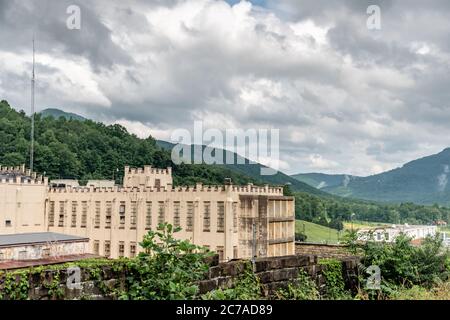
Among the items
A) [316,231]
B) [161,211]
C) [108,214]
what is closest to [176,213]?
[161,211]

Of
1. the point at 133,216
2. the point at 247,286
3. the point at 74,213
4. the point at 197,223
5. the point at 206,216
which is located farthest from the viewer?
the point at 74,213

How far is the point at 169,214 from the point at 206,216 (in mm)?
4498

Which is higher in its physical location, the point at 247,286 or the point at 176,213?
the point at 176,213

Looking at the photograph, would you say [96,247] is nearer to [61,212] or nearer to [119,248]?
[119,248]

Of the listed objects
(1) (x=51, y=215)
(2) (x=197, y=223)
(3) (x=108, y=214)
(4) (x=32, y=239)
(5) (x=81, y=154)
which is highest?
(5) (x=81, y=154)

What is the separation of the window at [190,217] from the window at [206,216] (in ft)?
4.48

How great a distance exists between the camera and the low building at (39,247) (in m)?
38.2

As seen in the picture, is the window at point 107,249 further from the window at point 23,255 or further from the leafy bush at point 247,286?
the leafy bush at point 247,286

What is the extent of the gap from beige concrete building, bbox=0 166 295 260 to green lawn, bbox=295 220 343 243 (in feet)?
255

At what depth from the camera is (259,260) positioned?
1189 centimetres

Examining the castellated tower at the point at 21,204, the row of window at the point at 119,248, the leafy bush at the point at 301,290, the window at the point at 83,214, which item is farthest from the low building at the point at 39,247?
the leafy bush at the point at 301,290

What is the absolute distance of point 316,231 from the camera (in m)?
142

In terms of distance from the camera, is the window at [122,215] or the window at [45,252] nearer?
the window at [45,252]

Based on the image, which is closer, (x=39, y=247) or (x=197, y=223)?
(x=39, y=247)
